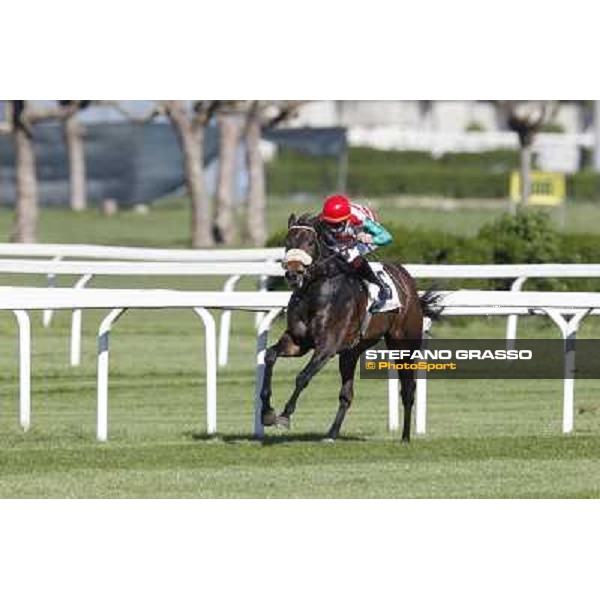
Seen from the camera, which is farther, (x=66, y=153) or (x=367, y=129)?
(x=367, y=129)

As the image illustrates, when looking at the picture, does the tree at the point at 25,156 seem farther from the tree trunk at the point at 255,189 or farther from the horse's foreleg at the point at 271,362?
the horse's foreleg at the point at 271,362

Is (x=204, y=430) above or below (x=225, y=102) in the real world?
below

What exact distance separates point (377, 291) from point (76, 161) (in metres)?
31.4

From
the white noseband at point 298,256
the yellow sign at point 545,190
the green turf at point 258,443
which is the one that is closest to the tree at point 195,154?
the yellow sign at point 545,190

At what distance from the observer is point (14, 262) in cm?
1549

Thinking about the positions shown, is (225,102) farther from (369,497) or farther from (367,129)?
(367,129)

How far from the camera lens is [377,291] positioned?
34.7 feet

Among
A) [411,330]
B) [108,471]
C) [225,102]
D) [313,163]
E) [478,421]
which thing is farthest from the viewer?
[313,163]

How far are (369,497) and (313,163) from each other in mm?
39928

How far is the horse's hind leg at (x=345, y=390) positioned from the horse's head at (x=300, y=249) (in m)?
0.81

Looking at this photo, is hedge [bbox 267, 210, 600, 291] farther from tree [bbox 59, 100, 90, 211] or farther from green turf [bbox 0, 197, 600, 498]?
tree [bbox 59, 100, 90, 211]

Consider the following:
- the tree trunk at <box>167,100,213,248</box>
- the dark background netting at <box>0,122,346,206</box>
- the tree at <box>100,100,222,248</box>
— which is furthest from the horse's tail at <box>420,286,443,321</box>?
the dark background netting at <box>0,122,346,206</box>

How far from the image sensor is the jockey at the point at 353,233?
10266 mm

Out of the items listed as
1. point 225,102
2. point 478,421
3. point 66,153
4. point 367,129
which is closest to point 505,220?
point 478,421
